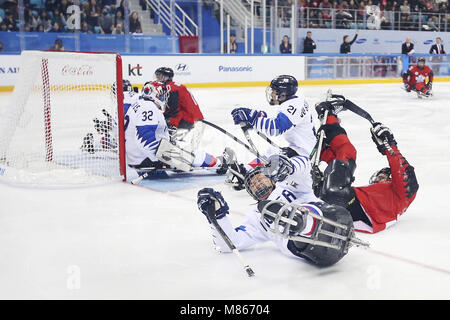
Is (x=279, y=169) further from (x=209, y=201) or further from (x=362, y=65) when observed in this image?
(x=362, y=65)

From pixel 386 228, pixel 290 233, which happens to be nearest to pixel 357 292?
pixel 290 233

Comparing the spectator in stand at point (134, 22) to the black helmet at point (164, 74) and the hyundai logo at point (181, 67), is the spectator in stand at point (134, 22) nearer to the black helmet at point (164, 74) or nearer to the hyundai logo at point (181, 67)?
the hyundai logo at point (181, 67)

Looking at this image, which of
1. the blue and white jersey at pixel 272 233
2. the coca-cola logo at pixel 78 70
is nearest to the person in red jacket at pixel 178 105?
the coca-cola logo at pixel 78 70

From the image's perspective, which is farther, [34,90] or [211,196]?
[34,90]

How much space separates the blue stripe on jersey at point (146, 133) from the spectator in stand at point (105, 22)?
8228 mm

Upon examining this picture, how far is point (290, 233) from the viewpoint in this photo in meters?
2.50

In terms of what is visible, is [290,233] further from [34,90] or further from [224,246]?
[34,90]

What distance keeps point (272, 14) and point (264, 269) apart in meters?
12.6

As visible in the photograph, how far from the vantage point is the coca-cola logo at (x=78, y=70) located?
16.1 feet

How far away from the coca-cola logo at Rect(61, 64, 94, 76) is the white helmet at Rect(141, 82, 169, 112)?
1.59 ft

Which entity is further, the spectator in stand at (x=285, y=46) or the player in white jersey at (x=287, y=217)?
the spectator in stand at (x=285, y=46)

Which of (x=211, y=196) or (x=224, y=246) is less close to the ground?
(x=211, y=196)
